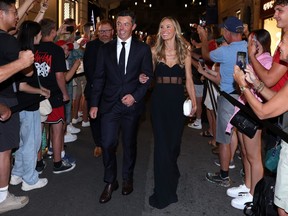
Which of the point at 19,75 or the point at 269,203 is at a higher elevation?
the point at 19,75

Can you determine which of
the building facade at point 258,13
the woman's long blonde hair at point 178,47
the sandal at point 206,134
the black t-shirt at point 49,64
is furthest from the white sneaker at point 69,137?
the building facade at point 258,13

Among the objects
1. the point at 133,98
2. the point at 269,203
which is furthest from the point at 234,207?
the point at 133,98

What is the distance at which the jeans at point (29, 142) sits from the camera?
4.50 metres

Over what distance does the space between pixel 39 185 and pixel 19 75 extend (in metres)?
1.50

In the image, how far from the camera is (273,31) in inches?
573

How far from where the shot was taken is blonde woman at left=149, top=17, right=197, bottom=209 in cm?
425

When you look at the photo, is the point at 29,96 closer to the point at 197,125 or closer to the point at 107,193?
the point at 107,193

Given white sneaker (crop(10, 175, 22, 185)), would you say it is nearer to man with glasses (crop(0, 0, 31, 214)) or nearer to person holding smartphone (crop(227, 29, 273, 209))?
man with glasses (crop(0, 0, 31, 214))

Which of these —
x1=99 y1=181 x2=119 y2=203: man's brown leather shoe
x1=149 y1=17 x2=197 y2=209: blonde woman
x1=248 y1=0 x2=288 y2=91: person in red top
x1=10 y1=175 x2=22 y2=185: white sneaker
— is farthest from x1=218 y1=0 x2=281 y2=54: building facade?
x1=10 y1=175 x2=22 y2=185: white sneaker

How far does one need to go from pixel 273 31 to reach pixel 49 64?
12.0 meters

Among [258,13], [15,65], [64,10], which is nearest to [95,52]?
[15,65]

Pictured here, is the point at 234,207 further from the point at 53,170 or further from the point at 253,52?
the point at 53,170

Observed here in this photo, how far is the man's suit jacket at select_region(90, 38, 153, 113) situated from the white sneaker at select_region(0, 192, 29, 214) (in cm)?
141

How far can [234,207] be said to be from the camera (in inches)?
167
